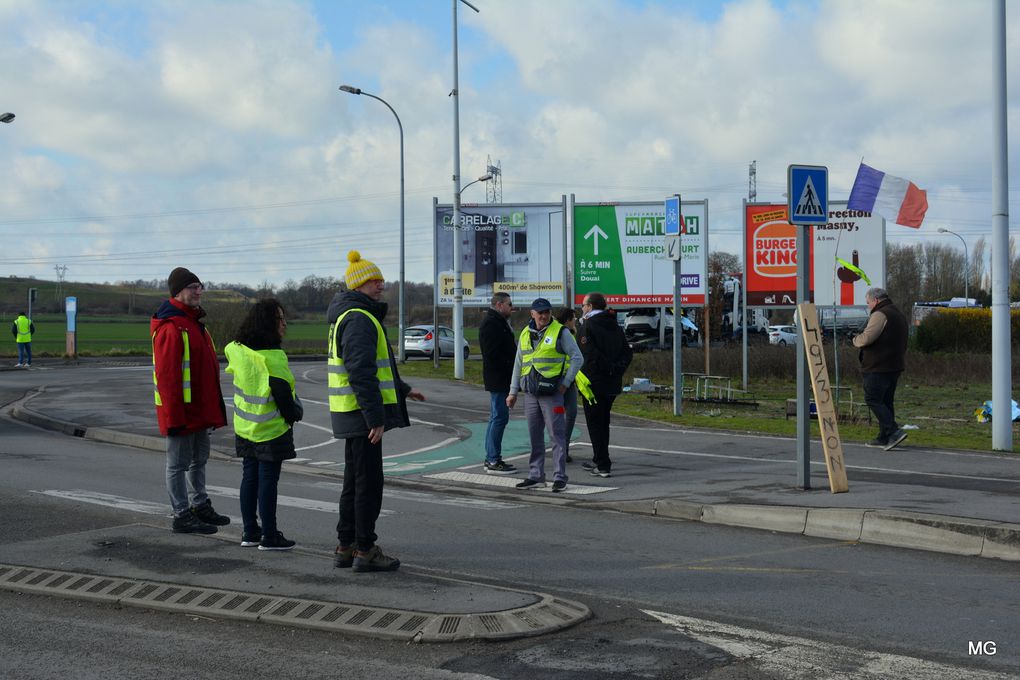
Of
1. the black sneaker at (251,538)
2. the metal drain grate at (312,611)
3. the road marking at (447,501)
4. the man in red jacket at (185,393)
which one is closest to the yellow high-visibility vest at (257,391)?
the man in red jacket at (185,393)

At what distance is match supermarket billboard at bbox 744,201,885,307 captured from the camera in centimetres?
2873

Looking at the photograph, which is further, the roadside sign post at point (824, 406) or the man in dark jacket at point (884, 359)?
the man in dark jacket at point (884, 359)

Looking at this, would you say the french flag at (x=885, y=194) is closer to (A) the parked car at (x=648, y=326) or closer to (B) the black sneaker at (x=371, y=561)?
(B) the black sneaker at (x=371, y=561)

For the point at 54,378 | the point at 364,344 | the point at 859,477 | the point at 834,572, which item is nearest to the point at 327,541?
the point at 364,344

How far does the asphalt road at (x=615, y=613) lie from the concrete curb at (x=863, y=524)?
20cm

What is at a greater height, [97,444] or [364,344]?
[364,344]

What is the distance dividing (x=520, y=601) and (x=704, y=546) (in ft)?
8.48

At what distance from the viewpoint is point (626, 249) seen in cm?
3362

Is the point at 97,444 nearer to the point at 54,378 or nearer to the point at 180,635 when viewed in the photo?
the point at 180,635

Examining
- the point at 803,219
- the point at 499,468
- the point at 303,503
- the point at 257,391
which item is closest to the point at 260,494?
the point at 257,391

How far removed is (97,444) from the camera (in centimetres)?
1595

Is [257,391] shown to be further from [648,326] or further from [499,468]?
[648,326]

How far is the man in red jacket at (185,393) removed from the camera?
7.88 meters

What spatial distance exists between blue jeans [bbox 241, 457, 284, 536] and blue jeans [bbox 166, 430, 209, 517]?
673 mm
